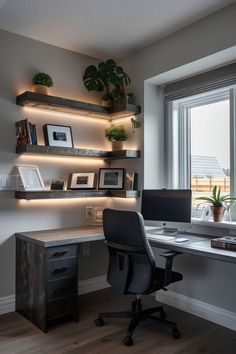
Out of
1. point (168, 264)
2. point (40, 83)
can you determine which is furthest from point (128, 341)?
point (40, 83)

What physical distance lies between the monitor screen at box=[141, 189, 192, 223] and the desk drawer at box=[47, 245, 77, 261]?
2.59 feet

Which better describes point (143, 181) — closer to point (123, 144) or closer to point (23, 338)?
point (123, 144)

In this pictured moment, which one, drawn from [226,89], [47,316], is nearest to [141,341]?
[47,316]

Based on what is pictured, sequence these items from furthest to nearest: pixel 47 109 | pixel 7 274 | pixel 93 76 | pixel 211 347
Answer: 1. pixel 93 76
2. pixel 47 109
3. pixel 7 274
4. pixel 211 347

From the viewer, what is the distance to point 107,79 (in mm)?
3500

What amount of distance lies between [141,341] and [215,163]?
172 cm

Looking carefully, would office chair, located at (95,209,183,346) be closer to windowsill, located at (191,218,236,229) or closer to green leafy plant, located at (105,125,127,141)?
windowsill, located at (191,218,236,229)

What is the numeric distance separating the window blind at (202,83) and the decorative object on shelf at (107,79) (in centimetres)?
49

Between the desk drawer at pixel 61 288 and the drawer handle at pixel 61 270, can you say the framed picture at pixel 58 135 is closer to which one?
the drawer handle at pixel 61 270

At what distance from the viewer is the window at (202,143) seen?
3018 millimetres

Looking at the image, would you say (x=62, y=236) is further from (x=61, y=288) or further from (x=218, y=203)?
(x=218, y=203)

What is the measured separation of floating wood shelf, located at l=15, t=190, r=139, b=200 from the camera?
2.97m

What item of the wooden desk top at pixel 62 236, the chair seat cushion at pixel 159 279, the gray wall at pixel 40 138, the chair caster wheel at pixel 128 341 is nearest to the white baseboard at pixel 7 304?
the gray wall at pixel 40 138

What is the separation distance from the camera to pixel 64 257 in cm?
277
